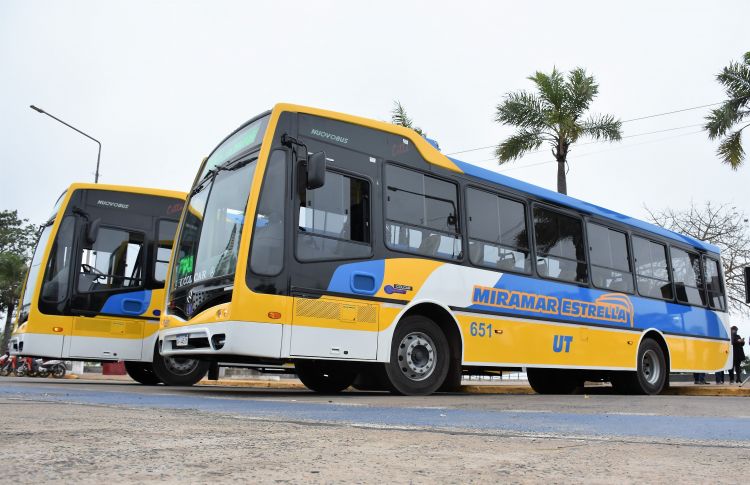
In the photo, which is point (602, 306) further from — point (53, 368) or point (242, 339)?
point (53, 368)

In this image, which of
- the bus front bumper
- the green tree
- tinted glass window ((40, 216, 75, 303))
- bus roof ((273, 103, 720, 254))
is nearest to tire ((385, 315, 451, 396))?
the bus front bumper

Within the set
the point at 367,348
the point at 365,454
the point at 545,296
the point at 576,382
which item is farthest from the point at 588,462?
the point at 576,382

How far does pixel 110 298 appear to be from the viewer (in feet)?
37.9

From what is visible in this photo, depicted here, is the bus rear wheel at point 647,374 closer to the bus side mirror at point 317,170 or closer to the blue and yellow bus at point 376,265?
the blue and yellow bus at point 376,265

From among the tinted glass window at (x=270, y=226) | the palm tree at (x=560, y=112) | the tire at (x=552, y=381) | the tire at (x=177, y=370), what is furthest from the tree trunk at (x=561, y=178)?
the tinted glass window at (x=270, y=226)

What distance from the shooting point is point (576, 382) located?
513 inches

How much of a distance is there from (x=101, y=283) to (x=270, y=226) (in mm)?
5066

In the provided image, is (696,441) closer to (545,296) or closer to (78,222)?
(545,296)

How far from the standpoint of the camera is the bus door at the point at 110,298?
444 inches

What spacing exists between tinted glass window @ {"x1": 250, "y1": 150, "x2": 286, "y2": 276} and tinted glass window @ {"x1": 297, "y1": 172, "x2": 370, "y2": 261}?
0.76ft

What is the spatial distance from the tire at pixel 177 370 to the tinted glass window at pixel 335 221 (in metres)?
4.52

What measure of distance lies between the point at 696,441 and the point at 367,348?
15.5 ft

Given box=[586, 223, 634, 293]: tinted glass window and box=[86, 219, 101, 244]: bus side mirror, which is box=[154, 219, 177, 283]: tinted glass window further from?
box=[586, 223, 634, 293]: tinted glass window

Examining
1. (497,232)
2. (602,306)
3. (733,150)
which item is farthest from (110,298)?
(733,150)
